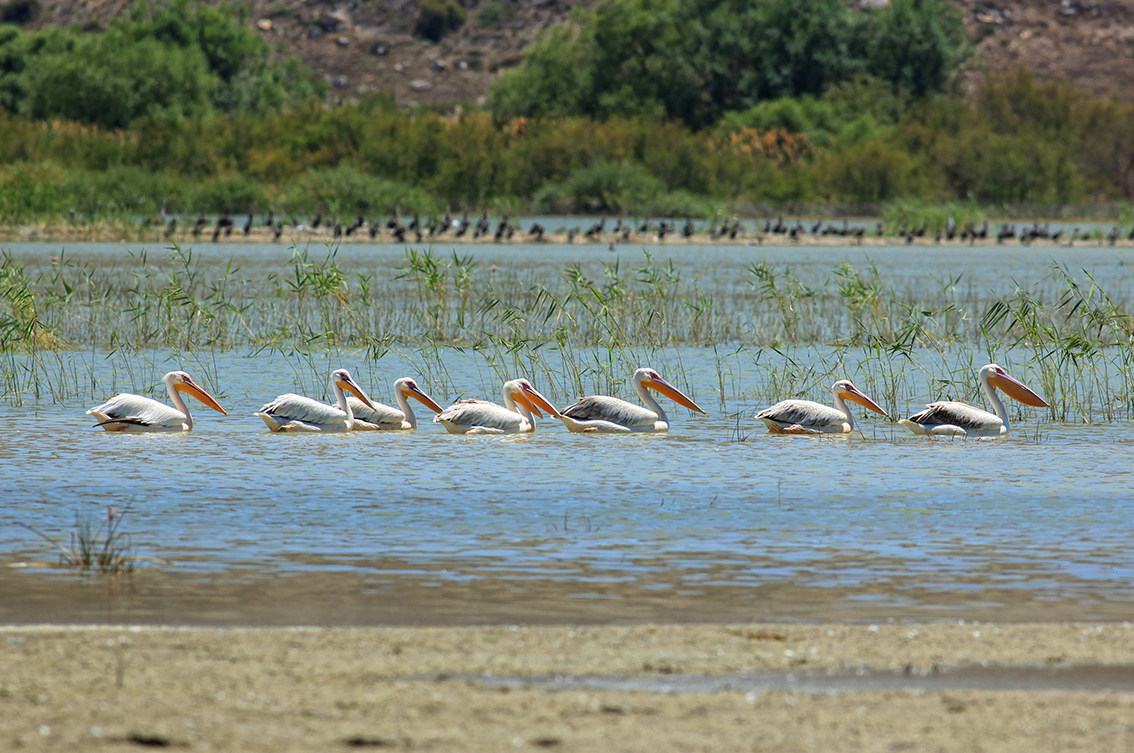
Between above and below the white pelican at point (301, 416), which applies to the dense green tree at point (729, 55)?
above

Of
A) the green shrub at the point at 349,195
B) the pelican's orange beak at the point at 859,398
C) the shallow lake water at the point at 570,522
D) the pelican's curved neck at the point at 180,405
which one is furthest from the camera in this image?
the green shrub at the point at 349,195

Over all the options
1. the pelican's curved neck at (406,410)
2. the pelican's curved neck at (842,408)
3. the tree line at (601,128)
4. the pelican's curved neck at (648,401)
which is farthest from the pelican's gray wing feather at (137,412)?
the tree line at (601,128)

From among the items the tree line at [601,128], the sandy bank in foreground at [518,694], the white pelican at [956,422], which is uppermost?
the tree line at [601,128]

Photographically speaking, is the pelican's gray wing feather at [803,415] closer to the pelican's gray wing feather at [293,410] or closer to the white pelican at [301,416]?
the white pelican at [301,416]

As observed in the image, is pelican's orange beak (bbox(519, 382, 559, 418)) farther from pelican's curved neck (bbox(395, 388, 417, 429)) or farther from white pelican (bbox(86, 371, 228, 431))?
white pelican (bbox(86, 371, 228, 431))

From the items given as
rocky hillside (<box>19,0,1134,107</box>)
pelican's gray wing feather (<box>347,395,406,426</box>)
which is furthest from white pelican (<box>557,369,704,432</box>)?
rocky hillside (<box>19,0,1134,107</box>)

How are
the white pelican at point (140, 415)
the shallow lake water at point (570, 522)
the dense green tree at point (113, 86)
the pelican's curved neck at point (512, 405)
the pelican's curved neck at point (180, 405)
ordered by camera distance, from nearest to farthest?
1. the shallow lake water at point (570, 522)
2. the white pelican at point (140, 415)
3. the pelican's curved neck at point (180, 405)
4. the pelican's curved neck at point (512, 405)
5. the dense green tree at point (113, 86)

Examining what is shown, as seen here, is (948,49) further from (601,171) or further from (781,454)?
(781,454)

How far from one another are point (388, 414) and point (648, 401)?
6.84ft

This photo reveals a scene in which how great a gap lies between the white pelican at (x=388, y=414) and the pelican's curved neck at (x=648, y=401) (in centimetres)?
172

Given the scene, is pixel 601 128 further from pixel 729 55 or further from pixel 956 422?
pixel 956 422

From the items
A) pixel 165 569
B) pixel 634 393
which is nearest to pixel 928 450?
pixel 634 393

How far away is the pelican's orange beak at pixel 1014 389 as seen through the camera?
12641mm

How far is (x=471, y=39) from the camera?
124188 mm
